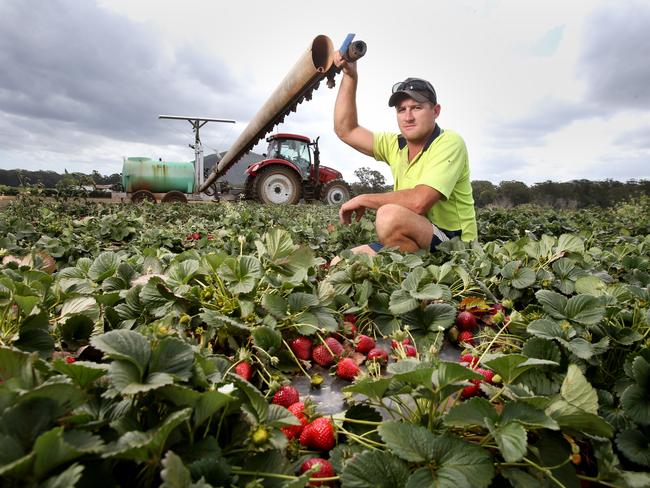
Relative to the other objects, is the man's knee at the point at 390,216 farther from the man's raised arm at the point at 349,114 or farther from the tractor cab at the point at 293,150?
the tractor cab at the point at 293,150

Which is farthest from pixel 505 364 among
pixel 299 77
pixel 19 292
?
pixel 299 77

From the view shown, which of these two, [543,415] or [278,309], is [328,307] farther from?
[543,415]

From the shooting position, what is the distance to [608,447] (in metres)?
0.99

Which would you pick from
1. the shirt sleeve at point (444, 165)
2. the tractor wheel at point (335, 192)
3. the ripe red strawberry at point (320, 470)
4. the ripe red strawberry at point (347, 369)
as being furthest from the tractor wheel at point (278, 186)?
the ripe red strawberry at point (320, 470)

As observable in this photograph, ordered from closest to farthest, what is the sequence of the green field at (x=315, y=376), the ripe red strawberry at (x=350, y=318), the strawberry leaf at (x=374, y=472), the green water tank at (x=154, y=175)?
1. the green field at (x=315, y=376)
2. the strawberry leaf at (x=374, y=472)
3. the ripe red strawberry at (x=350, y=318)
4. the green water tank at (x=154, y=175)

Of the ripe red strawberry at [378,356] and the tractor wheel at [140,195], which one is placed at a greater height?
the tractor wheel at [140,195]

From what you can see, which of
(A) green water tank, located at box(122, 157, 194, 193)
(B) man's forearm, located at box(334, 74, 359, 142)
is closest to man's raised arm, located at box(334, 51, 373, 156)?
(B) man's forearm, located at box(334, 74, 359, 142)

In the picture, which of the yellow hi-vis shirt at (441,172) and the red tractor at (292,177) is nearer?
the yellow hi-vis shirt at (441,172)

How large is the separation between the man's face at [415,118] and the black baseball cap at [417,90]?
4cm

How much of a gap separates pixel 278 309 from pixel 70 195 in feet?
19.0

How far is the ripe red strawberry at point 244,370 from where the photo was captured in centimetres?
122

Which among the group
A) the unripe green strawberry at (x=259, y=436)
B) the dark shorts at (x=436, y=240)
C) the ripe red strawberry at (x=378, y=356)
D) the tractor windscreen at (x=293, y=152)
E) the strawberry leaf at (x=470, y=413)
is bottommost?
the ripe red strawberry at (x=378, y=356)

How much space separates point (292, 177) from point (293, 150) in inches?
45.8

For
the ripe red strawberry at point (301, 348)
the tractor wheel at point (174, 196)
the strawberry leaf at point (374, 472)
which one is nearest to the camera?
the strawberry leaf at point (374, 472)
